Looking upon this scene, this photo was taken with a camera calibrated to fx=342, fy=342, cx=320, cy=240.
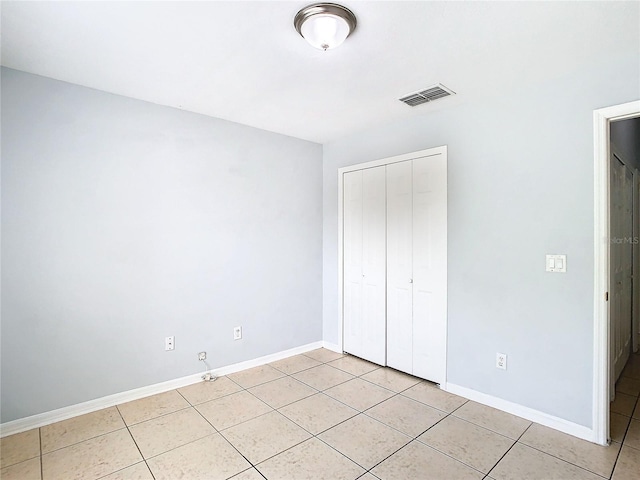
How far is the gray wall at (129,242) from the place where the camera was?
93.5 inches

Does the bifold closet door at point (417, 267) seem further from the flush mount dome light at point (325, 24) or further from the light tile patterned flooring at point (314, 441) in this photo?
the flush mount dome light at point (325, 24)

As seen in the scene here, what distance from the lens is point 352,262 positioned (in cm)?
388

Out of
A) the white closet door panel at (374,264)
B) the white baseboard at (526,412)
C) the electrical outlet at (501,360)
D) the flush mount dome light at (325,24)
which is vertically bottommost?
the white baseboard at (526,412)

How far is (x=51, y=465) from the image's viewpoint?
202 centimetres

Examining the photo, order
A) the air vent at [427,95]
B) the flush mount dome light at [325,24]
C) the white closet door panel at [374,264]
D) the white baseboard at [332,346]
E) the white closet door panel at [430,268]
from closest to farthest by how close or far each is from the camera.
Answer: the flush mount dome light at [325,24], the air vent at [427,95], the white closet door panel at [430,268], the white closet door panel at [374,264], the white baseboard at [332,346]

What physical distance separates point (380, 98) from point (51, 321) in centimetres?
302

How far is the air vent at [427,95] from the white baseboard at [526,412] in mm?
2408

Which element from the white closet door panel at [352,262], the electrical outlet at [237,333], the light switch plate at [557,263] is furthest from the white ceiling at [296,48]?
the electrical outlet at [237,333]

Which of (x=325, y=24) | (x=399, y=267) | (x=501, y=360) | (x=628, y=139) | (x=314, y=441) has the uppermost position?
(x=325, y=24)

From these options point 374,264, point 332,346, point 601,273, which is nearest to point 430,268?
point 374,264

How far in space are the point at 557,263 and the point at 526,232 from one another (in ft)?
0.96

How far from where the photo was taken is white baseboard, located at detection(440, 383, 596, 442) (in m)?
2.27

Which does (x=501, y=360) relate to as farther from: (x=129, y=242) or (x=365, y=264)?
(x=129, y=242)

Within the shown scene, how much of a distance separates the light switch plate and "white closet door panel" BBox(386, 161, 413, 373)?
1.13 meters
